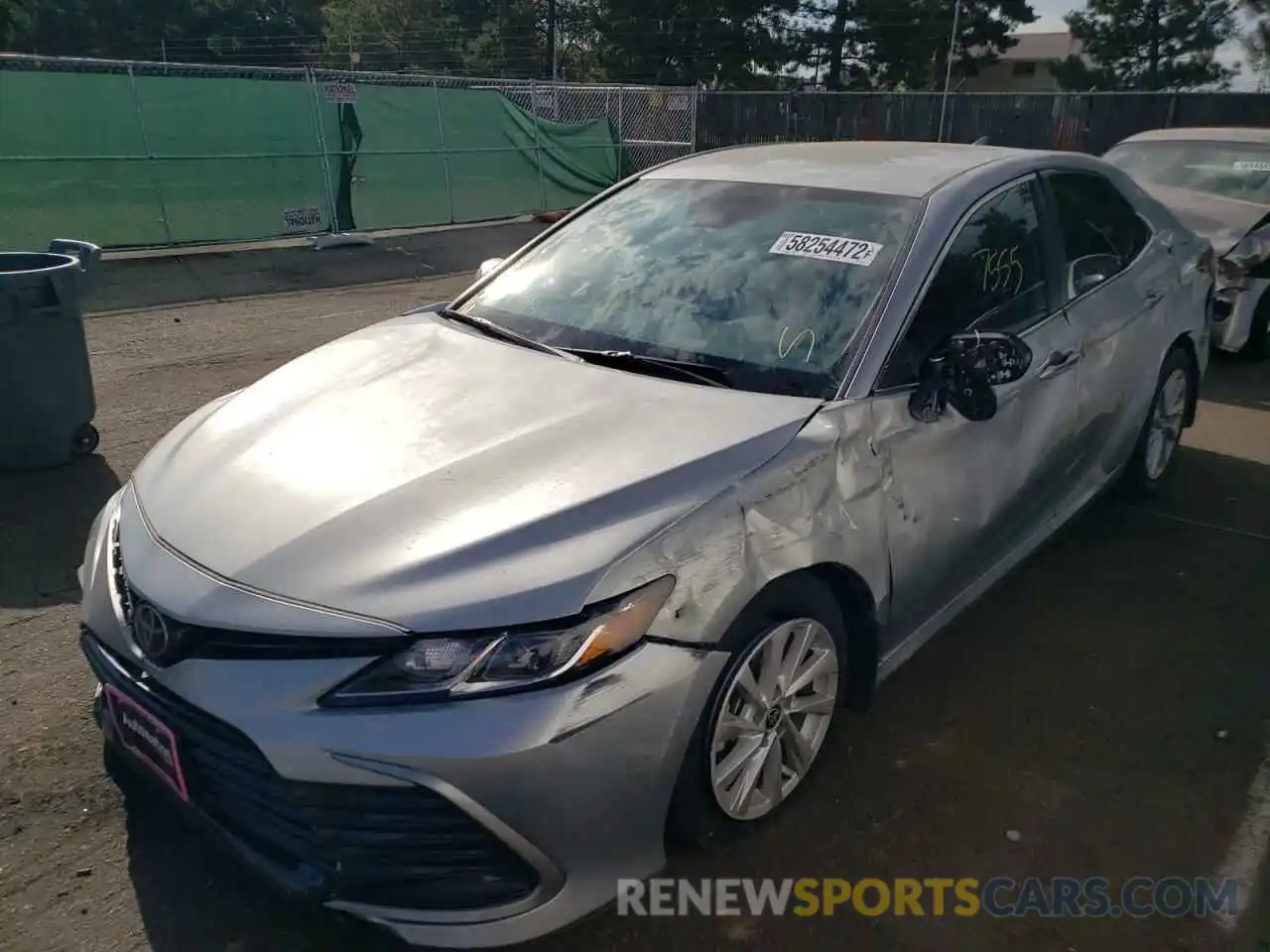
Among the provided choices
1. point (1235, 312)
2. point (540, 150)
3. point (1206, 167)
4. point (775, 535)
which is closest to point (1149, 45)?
point (540, 150)

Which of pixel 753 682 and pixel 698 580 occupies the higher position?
pixel 698 580

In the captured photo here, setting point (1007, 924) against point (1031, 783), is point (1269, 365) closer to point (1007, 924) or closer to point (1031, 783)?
point (1031, 783)

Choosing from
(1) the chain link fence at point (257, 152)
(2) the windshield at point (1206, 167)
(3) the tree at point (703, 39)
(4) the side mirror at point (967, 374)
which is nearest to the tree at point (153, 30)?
(3) the tree at point (703, 39)

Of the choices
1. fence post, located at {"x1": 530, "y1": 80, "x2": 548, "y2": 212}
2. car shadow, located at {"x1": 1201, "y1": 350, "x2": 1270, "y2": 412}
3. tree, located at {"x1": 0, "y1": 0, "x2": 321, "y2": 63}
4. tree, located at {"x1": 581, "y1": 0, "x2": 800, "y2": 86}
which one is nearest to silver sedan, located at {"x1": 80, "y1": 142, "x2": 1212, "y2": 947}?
car shadow, located at {"x1": 1201, "y1": 350, "x2": 1270, "y2": 412}

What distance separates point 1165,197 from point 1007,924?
7.26 metres

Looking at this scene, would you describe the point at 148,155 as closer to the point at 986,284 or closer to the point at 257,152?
the point at 257,152

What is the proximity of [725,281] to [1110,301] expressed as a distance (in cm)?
173

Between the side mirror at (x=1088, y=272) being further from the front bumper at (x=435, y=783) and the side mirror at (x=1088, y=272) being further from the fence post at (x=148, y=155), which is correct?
the fence post at (x=148, y=155)

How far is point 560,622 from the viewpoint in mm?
2051

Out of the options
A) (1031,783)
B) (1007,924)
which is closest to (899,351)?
(1031,783)

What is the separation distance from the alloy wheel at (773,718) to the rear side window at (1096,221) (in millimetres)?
2005

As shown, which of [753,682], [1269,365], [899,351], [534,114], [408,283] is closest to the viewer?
[753,682]

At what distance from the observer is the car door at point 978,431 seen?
286 cm

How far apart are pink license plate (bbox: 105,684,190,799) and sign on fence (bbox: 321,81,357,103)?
463 inches
